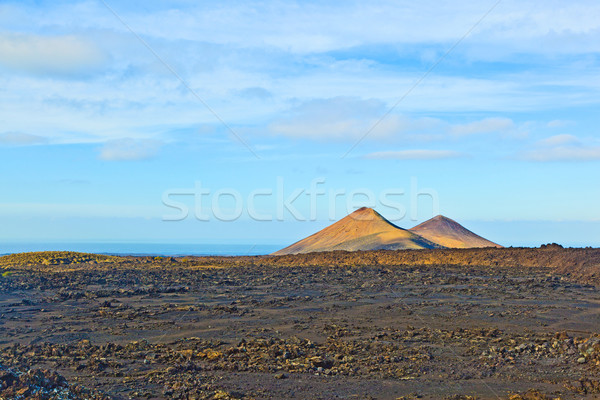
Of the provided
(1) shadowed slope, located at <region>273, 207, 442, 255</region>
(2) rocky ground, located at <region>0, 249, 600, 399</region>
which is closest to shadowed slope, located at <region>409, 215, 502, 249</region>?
(1) shadowed slope, located at <region>273, 207, 442, 255</region>

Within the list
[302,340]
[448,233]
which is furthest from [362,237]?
[302,340]

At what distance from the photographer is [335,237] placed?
2514 inches

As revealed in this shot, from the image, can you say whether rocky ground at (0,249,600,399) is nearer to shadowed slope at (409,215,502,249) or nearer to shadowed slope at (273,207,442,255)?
shadowed slope at (273,207,442,255)

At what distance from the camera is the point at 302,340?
12.9 meters

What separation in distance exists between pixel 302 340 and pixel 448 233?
5728 cm

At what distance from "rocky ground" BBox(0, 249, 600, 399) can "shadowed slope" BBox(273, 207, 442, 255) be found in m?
27.5

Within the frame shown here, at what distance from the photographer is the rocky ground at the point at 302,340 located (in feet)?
30.3

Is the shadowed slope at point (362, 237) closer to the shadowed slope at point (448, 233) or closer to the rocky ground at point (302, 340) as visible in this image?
the shadowed slope at point (448, 233)

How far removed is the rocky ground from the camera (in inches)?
364

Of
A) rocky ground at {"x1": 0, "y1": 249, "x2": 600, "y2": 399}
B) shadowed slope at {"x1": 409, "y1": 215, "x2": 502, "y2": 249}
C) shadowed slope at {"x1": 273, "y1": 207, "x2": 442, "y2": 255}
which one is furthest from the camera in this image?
shadowed slope at {"x1": 409, "y1": 215, "x2": 502, "y2": 249}

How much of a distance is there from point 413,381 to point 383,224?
51977 millimetres

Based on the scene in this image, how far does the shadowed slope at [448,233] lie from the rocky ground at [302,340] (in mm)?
38187

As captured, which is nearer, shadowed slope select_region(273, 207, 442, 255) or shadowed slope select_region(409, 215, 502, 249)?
shadowed slope select_region(273, 207, 442, 255)

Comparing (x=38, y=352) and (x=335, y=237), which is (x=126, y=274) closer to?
(x=38, y=352)
